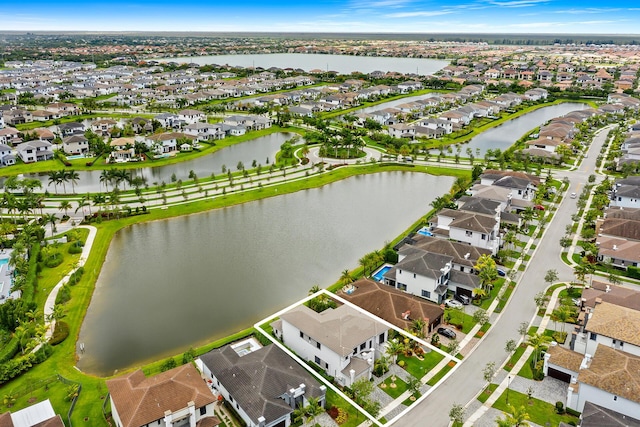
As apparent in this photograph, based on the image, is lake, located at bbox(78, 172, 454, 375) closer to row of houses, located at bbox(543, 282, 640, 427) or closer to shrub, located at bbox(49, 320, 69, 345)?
shrub, located at bbox(49, 320, 69, 345)

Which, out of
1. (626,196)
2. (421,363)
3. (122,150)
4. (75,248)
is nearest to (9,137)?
(122,150)

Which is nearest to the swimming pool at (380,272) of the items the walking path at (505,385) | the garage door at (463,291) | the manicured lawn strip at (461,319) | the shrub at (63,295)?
the garage door at (463,291)

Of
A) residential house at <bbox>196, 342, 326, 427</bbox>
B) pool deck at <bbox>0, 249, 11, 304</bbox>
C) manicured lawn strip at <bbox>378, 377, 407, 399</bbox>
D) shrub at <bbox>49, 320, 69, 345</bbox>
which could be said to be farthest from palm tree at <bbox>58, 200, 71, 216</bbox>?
manicured lawn strip at <bbox>378, 377, 407, 399</bbox>

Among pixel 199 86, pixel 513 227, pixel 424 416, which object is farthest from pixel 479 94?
pixel 424 416

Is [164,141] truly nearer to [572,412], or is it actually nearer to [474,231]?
[474,231]

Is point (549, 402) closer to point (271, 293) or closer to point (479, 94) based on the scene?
point (271, 293)

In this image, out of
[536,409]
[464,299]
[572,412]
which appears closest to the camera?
[572,412]
